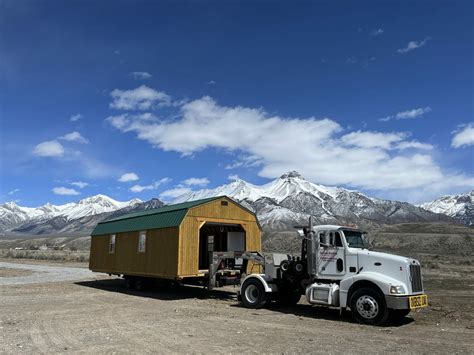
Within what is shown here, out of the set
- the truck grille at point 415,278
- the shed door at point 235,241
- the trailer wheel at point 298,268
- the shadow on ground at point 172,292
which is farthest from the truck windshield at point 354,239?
the shed door at point 235,241

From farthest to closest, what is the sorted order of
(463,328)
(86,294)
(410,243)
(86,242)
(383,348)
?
(86,242)
(410,243)
(86,294)
(463,328)
(383,348)

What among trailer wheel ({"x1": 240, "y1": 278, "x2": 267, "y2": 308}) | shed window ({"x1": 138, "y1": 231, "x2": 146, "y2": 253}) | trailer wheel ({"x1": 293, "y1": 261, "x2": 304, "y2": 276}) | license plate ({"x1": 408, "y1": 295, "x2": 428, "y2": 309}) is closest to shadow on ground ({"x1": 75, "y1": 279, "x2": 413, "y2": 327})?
trailer wheel ({"x1": 240, "y1": 278, "x2": 267, "y2": 308})

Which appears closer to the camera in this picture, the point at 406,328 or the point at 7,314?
the point at 406,328

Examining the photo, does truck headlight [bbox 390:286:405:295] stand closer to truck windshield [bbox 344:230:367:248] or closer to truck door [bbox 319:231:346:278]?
truck door [bbox 319:231:346:278]

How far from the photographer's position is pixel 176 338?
1055 cm

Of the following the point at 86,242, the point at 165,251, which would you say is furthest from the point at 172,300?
the point at 86,242

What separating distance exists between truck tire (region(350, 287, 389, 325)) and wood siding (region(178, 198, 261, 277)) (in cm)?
724

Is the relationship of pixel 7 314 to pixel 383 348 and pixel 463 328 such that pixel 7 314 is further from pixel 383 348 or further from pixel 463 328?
pixel 463 328

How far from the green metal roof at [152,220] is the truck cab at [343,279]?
527cm

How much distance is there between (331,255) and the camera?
14234mm

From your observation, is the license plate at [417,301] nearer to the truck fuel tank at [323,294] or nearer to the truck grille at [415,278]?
the truck grille at [415,278]

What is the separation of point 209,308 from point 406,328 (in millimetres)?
6994

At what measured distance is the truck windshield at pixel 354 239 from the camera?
1419 cm

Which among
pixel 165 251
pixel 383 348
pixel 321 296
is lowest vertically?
pixel 383 348
